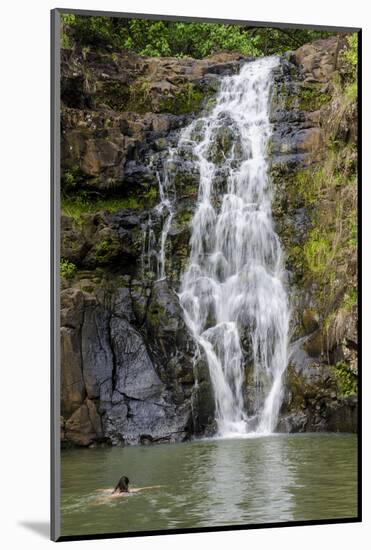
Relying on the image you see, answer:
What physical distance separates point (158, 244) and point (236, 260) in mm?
863

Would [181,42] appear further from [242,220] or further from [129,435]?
[129,435]

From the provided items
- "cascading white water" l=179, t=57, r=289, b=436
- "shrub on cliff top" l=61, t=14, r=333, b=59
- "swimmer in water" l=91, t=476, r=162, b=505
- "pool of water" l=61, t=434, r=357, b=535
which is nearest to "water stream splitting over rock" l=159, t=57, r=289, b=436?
"cascading white water" l=179, t=57, r=289, b=436

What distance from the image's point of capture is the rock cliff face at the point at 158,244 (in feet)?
40.7

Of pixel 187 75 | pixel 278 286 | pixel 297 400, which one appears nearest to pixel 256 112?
pixel 187 75

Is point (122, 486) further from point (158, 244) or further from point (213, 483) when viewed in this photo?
point (158, 244)

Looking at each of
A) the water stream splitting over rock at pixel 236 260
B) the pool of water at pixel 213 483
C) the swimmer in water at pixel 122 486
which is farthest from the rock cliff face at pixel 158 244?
the swimmer in water at pixel 122 486

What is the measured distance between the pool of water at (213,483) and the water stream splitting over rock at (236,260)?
1.31 ft

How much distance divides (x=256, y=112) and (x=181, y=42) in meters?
1.13

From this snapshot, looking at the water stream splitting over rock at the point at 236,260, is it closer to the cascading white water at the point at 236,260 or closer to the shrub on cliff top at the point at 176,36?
the cascading white water at the point at 236,260

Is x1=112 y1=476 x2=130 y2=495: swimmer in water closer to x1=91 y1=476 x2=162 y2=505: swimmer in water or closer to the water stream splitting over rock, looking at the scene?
x1=91 y1=476 x2=162 y2=505: swimmer in water

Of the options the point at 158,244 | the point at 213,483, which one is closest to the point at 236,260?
the point at 158,244

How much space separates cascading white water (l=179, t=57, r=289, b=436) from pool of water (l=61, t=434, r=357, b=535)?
408 mm

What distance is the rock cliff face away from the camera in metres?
12.4

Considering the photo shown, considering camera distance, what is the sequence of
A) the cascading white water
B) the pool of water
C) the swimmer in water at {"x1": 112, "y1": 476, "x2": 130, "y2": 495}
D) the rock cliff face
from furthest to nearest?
the cascading white water
the rock cliff face
the swimmer in water at {"x1": 112, "y1": 476, "x2": 130, "y2": 495}
the pool of water
